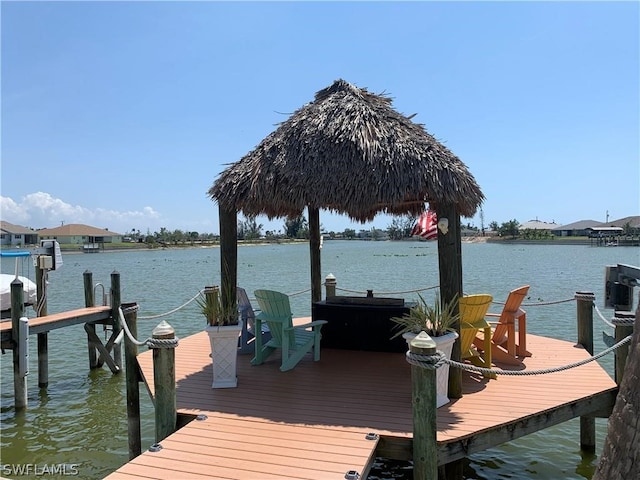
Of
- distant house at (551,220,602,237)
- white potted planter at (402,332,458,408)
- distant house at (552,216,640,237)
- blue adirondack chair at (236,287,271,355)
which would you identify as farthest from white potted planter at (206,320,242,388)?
distant house at (551,220,602,237)

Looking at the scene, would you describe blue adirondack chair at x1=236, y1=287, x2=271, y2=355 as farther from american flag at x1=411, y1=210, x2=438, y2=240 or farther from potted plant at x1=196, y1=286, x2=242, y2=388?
american flag at x1=411, y1=210, x2=438, y2=240

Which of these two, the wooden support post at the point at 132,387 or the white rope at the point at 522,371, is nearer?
the white rope at the point at 522,371

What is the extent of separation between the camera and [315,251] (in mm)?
8789

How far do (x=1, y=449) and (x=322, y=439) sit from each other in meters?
5.39

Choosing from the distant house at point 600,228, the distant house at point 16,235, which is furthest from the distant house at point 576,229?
the distant house at point 16,235

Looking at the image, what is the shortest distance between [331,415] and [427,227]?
14.0ft

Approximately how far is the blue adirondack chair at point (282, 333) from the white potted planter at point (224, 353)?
2.19 feet

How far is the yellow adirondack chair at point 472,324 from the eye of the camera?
5.42 meters

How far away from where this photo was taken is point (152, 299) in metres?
21.1

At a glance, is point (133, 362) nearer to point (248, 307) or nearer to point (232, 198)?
point (248, 307)

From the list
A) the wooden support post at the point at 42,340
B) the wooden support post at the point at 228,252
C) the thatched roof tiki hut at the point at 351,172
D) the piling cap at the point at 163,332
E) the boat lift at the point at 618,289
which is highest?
the thatched roof tiki hut at the point at 351,172

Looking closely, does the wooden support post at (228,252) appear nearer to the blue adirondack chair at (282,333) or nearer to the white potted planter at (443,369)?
the blue adirondack chair at (282,333)

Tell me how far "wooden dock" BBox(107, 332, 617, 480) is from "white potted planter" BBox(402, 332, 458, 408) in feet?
0.31

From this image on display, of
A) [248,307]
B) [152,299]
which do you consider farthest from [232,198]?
[152,299]
